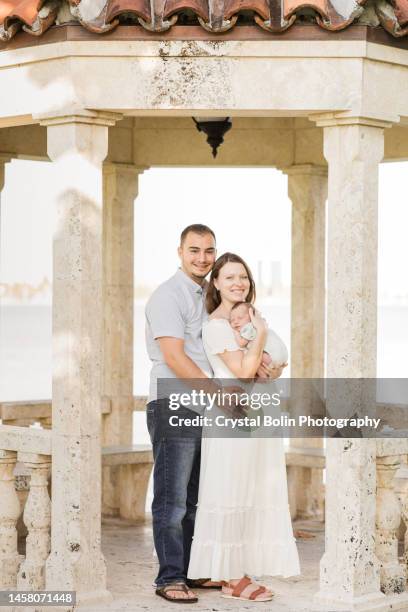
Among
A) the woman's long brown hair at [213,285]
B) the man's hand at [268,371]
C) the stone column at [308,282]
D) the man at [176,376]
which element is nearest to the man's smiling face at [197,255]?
the man at [176,376]

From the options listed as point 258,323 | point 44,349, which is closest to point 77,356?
point 258,323

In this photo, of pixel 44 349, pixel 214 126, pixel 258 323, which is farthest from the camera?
pixel 44 349

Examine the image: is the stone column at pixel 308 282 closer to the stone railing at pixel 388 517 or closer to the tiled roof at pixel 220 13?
the stone railing at pixel 388 517

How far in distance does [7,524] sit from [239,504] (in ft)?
4.45

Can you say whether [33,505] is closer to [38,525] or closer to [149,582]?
[38,525]

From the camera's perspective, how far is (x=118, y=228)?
374 inches

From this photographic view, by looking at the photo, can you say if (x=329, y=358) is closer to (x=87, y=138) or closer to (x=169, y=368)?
(x=169, y=368)

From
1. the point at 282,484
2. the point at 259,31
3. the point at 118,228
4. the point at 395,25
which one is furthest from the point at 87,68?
the point at 118,228

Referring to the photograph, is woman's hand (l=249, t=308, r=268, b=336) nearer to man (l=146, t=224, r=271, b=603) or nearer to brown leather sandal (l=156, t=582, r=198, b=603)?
man (l=146, t=224, r=271, b=603)

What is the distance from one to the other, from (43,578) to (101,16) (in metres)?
2.93

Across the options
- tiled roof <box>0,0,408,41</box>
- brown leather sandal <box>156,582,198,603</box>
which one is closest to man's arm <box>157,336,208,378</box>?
brown leather sandal <box>156,582,198,603</box>

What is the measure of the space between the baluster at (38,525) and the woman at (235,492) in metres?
0.80

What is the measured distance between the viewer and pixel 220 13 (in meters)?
5.87

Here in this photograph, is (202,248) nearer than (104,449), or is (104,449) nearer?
(202,248)
